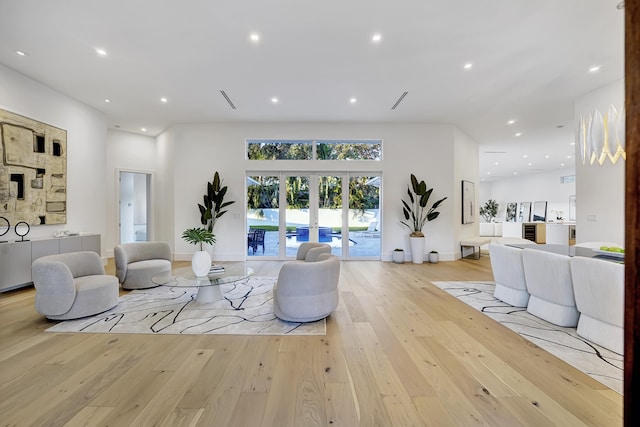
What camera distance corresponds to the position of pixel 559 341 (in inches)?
101

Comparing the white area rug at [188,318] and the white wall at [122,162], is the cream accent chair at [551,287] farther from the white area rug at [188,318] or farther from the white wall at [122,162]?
the white wall at [122,162]

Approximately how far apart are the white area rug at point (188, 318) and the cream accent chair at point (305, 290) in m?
0.13

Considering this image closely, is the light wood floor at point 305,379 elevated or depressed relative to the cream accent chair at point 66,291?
depressed

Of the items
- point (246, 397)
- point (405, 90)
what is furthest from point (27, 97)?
point (405, 90)

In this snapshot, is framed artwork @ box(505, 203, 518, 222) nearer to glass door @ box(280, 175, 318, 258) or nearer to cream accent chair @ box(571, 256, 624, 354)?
Answer: glass door @ box(280, 175, 318, 258)

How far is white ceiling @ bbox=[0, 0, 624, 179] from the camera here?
299cm

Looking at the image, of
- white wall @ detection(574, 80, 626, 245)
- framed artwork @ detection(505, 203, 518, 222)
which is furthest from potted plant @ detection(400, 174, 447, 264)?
framed artwork @ detection(505, 203, 518, 222)

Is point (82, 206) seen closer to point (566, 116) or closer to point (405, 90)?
point (405, 90)

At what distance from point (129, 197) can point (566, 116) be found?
1137cm

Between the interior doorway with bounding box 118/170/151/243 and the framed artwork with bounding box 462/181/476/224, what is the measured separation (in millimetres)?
8681

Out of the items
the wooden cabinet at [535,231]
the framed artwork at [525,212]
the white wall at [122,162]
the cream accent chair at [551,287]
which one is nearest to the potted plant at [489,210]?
the framed artwork at [525,212]

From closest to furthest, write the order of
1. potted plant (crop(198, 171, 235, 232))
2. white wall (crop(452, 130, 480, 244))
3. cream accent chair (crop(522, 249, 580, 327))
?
cream accent chair (crop(522, 249, 580, 327)), potted plant (crop(198, 171, 235, 232)), white wall (crop(452, 130, 480, 244))

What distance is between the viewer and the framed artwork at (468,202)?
7137mm

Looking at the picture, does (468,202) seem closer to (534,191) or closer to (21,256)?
(534,191)
